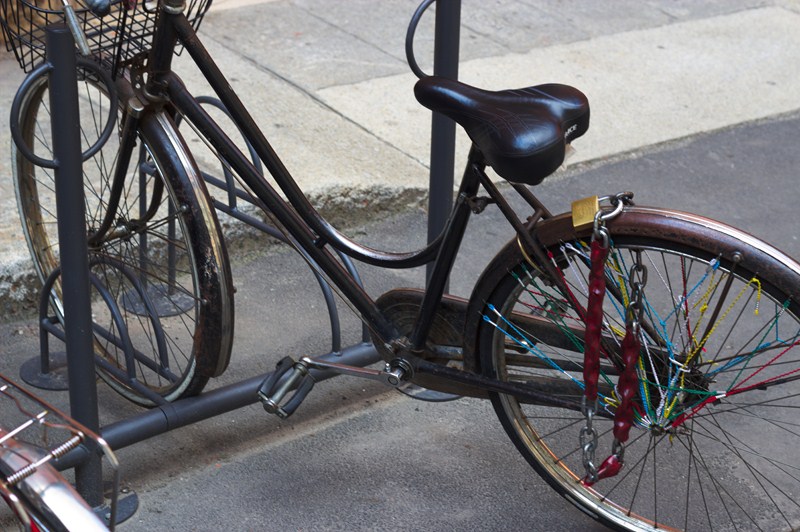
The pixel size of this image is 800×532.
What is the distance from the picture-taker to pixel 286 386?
285 cm

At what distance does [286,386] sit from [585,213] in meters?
0.93

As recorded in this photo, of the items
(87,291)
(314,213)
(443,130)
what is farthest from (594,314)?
(87,291)

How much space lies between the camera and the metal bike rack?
93.7 inches

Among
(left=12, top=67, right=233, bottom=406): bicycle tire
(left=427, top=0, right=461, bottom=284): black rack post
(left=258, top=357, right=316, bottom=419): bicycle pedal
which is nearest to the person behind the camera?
(left=12, top=67, right=233, bottom=406): bicycle tire

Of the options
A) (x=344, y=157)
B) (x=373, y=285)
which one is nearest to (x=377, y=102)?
(x=344, y=157)

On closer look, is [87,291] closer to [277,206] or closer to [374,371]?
[277,206]

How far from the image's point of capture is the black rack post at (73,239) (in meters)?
2.35

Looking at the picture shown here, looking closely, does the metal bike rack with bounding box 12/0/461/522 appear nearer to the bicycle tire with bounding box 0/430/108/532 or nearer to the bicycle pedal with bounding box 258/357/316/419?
the bicycle pedal with bounding box 258/357/316/419

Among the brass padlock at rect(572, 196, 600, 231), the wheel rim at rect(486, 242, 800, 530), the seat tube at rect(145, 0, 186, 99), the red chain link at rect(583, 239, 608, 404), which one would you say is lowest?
the wheel rim at rect(486, 242, 800, 530)

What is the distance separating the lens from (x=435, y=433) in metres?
3.26

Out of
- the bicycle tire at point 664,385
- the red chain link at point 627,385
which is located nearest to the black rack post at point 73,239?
the bicycle tire at point 664,385

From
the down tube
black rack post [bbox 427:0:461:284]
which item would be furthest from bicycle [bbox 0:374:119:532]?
black rack post [bbox 427:0:461:284]

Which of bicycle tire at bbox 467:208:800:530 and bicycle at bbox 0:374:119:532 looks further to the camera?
bicycle tire at bbox 467:208:800:530

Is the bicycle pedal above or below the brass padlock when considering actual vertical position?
below
